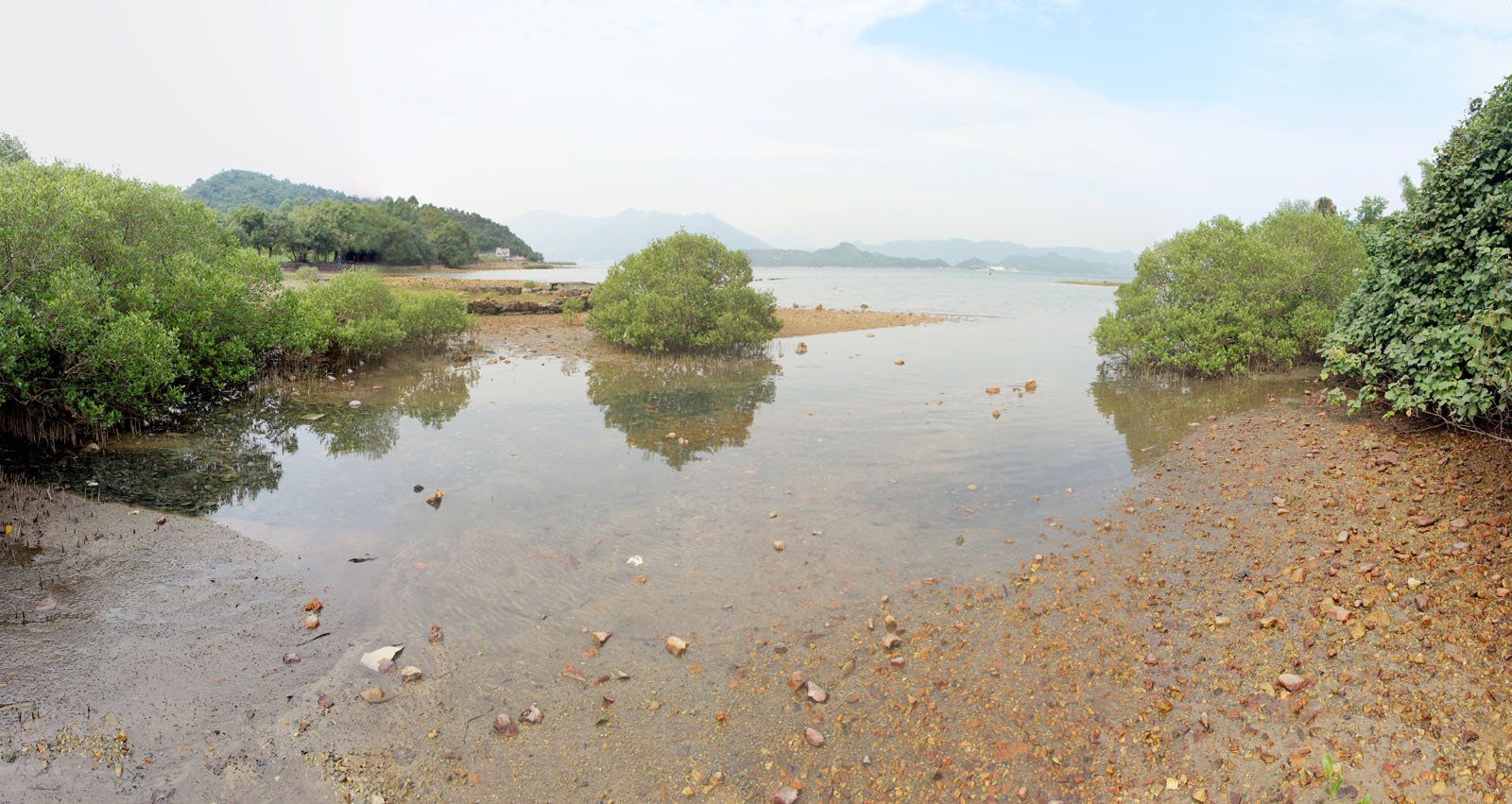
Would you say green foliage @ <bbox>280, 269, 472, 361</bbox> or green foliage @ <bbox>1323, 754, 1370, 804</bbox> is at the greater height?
green foliage @ <bbox>280, 269, 472, 361</bbox>

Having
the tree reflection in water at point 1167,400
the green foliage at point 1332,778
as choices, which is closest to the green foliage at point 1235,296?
the tree reflection in water at point 1167,400

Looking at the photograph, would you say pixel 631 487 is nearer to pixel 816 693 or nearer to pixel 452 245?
pixel 816 693

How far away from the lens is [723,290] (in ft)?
82.6

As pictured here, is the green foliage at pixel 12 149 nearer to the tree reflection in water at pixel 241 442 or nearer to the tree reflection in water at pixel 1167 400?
the tree reflection in water at pixel 241 442

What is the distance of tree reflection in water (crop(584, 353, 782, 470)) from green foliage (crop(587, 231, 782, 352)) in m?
0.86

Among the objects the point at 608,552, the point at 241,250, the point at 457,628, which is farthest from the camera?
the point at 241,250

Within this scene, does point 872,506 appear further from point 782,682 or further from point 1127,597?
point 782,682

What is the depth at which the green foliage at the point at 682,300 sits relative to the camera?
79.3ft

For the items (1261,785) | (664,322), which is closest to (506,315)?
(664,322)

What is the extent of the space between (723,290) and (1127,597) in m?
19.6

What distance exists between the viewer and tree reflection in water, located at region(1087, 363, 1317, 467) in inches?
538

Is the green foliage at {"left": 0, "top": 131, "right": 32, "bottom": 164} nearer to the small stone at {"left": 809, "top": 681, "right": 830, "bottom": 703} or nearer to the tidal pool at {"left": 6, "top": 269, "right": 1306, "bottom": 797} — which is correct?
the tidal pool at {"left": 6, "top": 269, "right": 1306, "bottom": 797}

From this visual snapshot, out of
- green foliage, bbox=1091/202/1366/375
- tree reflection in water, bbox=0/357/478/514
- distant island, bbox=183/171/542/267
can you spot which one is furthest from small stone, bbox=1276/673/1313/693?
distant island, bbox=183/171/542/267

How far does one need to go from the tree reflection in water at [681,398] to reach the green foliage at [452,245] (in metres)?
88.3
